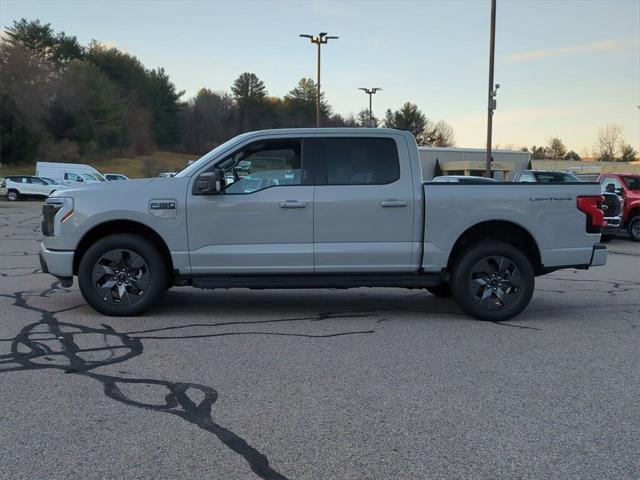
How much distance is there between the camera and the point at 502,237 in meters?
7.25

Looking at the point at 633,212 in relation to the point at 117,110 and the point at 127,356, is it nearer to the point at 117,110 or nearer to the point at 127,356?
the point at 127,356

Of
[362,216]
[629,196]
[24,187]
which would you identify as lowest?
[24,187]

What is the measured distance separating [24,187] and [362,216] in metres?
38.5

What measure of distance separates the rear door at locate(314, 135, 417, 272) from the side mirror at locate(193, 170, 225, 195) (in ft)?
3.46

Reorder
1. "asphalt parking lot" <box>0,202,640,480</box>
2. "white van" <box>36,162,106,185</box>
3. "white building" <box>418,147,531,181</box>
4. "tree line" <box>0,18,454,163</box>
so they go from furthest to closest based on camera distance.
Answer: "tree line" <box>0,18,454,163</box>
"white building" <box>418,147,531,181</box>
"white van" <box>36,162,106,185</box>
"asphalt parking lot" <box>0,202,640,480</box>

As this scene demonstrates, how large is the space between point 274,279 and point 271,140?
1.57 meters

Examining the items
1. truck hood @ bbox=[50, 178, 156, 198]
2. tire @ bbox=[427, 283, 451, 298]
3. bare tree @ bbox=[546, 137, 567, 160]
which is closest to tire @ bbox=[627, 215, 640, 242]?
tire @ bbox=[427, 283, 451, 298]

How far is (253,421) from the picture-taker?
13.1 ft

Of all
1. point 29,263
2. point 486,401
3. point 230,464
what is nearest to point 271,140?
point 486,401

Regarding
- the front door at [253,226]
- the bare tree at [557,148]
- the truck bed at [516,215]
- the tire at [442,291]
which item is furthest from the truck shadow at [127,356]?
the bare tree at [557,148]

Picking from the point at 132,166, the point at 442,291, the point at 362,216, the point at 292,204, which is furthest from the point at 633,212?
the point at 132,166

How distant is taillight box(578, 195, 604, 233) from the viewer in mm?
6922

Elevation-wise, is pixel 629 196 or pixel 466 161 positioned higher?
pixel 466 161

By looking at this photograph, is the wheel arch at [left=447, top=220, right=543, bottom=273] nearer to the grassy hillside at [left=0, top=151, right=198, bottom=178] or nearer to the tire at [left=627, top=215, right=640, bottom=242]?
the tire at [left=627, top=215, right=640, bottom=242]
